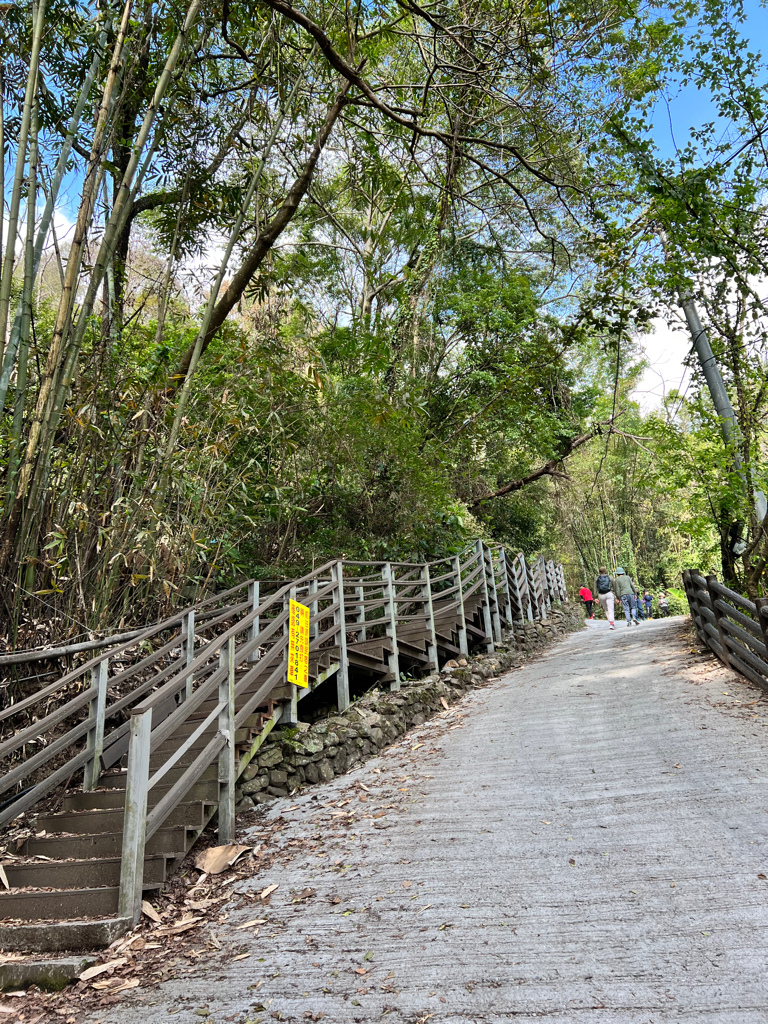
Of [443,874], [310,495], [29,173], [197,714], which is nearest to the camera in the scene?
[443,874]

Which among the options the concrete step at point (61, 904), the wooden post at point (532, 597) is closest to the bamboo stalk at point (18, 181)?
the concrete step at point (61, 904)

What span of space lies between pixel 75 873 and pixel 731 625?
21.4 ft

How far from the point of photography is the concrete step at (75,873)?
11.6ft

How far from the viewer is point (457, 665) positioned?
966cm

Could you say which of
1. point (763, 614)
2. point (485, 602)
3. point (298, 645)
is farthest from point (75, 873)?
point (485, 602)

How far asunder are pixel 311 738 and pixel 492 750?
1641mm

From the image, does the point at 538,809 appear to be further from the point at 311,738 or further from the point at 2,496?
the point at 2,496

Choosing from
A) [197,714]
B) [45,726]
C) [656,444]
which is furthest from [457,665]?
[45,726]

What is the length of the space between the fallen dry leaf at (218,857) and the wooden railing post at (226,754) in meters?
0.11

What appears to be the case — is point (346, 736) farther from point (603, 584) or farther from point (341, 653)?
point (603, 584)

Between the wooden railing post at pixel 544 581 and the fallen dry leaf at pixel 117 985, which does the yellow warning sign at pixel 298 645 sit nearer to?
the fallen dry leaf at pixel 117 985

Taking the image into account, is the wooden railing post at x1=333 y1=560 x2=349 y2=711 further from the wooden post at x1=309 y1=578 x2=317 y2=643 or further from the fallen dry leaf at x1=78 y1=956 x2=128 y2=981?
the fallen dry leaf at x1=78 y1=956 x2=128 y2=981

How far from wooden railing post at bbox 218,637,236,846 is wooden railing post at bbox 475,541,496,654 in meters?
7.08

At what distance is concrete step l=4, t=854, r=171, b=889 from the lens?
353cm
